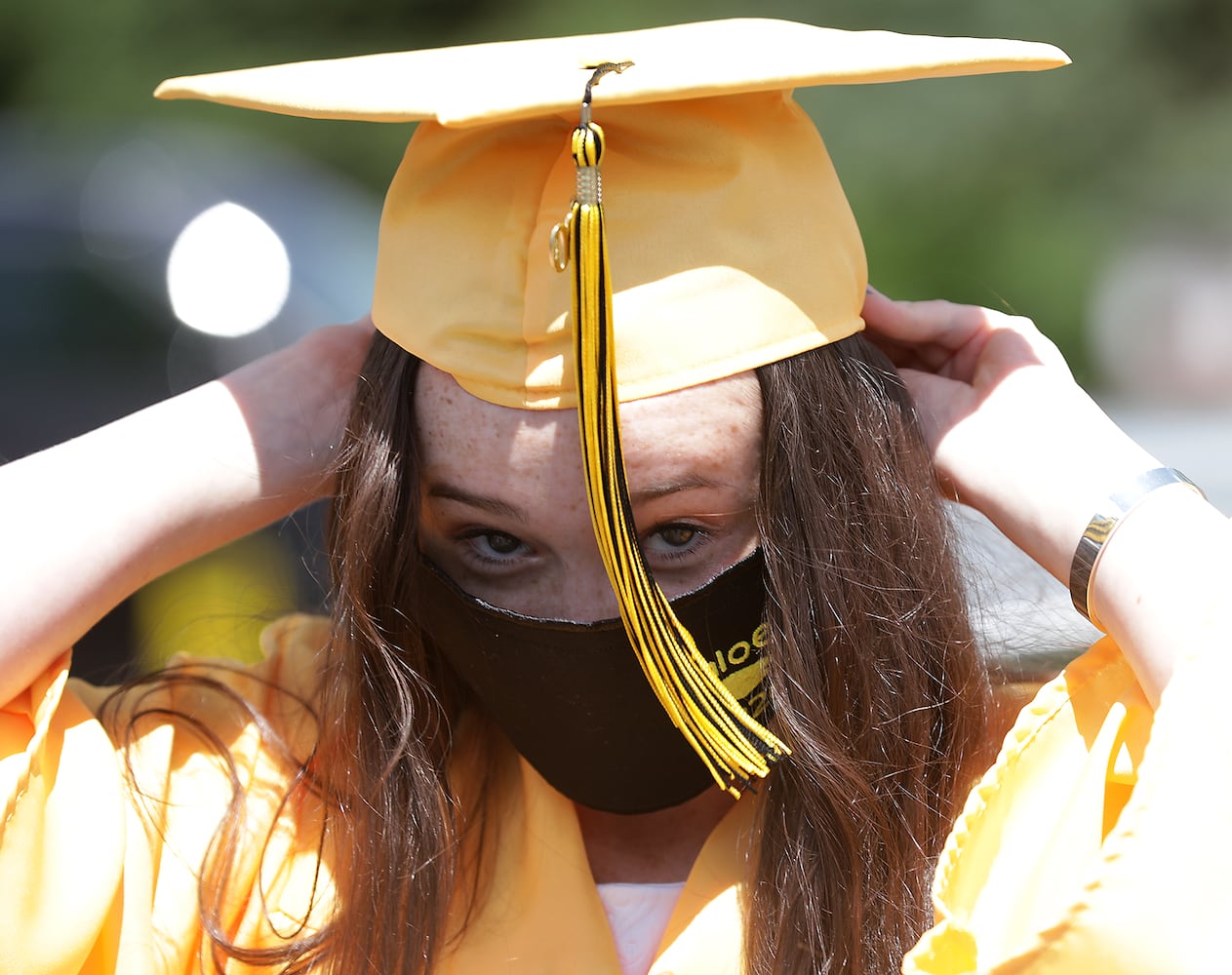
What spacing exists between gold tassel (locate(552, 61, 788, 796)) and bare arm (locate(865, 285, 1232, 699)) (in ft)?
1.27

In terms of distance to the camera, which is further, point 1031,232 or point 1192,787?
point 1031,232

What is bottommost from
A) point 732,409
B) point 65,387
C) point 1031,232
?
point 1031,232

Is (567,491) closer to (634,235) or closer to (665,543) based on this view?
(665,543)

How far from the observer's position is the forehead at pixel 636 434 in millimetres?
1574

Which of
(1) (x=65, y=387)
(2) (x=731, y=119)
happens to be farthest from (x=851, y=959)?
(1) (x=65, y=387)

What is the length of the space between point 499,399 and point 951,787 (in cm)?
72

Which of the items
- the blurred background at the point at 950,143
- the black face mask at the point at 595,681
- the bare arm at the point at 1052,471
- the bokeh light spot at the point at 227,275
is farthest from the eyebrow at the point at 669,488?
the blurred background at the point at 950,143

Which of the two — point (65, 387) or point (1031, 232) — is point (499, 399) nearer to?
point (65, 387)

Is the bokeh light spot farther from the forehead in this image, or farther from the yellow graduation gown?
the forehead

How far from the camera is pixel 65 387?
14.2ft

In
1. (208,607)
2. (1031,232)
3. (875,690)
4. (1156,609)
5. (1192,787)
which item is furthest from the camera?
(1031,232)

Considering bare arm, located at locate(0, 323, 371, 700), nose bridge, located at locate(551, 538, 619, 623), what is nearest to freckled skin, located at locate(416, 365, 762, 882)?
nose bridge, located at locate(551, 538, 619, 623)

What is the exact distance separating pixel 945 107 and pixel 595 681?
8.44 m

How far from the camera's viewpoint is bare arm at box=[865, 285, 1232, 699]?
149 centimetres
